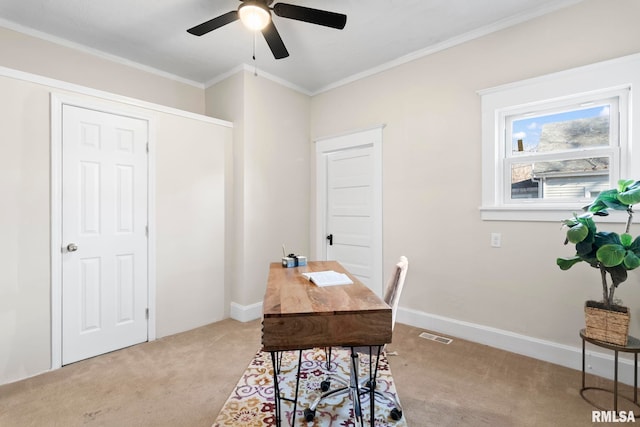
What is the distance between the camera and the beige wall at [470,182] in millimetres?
2484

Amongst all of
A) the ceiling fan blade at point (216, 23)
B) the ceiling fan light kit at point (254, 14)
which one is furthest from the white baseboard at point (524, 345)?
the ceiling fan blade at point (216, 23)

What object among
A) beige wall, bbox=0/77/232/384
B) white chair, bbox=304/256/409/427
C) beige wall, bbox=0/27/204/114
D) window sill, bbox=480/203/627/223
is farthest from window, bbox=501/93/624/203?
beige wall, bbox=0/27/204/114

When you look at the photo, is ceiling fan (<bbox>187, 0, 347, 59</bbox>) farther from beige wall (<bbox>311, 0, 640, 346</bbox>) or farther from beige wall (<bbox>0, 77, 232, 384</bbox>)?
beige wall (<bbox>311, 0, 640, 346</bbox>)

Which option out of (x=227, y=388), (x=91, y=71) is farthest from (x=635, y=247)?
(x=91, y=71)

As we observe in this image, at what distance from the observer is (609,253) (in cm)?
190

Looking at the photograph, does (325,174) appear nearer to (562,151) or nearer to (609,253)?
(562,151)

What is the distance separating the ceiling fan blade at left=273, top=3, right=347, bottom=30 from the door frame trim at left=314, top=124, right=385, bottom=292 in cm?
160

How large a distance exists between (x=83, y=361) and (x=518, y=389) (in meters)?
3.35

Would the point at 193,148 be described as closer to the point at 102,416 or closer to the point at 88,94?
the point at 88,94

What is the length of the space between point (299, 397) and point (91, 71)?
3619 mm

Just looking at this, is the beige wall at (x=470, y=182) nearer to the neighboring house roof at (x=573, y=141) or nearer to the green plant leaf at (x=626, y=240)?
the neighboring house roof at (x=573, y=141)

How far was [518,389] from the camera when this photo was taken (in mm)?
2227

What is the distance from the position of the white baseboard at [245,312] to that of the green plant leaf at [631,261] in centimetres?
323

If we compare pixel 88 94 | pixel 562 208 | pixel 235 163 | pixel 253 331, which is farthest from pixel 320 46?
pixel 253 331
